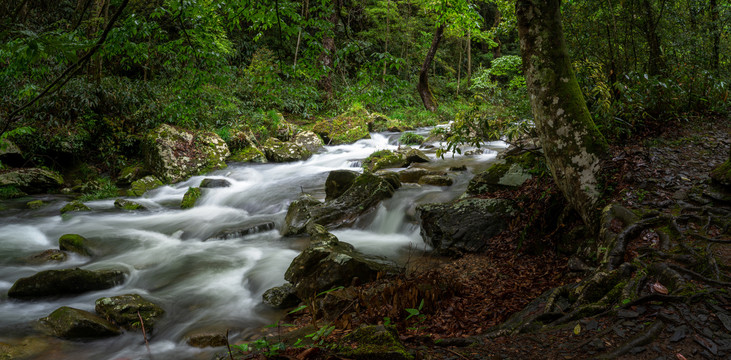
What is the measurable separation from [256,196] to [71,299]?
18.6 feet

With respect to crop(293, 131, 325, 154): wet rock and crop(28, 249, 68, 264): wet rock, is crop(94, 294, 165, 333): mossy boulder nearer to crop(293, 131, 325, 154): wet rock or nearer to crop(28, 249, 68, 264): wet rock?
crop(28, 249, 68, 264): wet rock

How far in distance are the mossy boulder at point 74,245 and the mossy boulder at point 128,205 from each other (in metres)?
2.82

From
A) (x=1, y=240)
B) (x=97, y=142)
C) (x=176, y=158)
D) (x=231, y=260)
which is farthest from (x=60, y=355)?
(x=97, y=142)

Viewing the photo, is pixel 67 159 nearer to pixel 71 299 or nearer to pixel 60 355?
pixel 71 299

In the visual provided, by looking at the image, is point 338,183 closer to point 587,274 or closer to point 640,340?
point 587,274

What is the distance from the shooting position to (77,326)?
4285 mm

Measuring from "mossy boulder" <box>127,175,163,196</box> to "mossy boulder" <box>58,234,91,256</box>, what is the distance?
4.02 meters

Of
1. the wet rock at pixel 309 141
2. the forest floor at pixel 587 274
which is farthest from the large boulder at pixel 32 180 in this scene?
the forest floor at pixel 587 274

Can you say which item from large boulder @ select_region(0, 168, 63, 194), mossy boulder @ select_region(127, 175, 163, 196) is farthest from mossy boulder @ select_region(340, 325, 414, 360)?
large boulder @ select_region(0, 168, 63, 194)

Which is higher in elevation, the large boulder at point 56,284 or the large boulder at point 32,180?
the large boulder at point 32,180

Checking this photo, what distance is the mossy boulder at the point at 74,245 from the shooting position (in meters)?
7.09

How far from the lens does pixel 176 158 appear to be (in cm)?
1236

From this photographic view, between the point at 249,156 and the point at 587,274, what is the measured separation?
12.7 meters

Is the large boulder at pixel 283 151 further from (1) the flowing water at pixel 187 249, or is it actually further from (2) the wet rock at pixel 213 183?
(2) the wet rock at pixel 213 183
